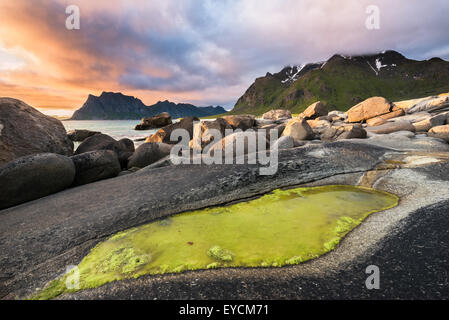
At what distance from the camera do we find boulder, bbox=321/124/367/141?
16031mm

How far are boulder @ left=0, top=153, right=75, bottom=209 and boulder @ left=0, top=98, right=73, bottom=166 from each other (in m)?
2.82

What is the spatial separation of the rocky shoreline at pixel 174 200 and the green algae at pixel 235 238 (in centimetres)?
23

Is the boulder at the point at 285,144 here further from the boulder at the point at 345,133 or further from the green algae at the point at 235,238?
the boulder at the point at 345,133

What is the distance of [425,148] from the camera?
11055 mm

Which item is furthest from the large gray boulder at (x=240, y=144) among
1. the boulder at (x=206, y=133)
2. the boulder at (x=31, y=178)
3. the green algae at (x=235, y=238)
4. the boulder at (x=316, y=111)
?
the boulder at (x=316, y=111)

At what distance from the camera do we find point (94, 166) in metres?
9.27

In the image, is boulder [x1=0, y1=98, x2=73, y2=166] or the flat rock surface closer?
the flat rock surface

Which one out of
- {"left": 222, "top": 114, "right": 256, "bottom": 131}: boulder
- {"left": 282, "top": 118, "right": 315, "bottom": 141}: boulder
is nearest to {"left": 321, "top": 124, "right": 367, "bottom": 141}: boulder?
{"left": 282, "top": 118, "right": 315, "bottom": 141}: boulder

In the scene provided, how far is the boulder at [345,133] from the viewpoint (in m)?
16.0

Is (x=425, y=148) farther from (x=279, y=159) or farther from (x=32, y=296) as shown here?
(x=32, y=296)

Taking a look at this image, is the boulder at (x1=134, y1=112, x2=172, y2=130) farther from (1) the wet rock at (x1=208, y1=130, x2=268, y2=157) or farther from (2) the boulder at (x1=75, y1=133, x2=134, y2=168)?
(1) the wet rock at (x1=208, y1=130, x2=268, y2=157)

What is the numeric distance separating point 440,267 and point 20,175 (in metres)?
10.5
